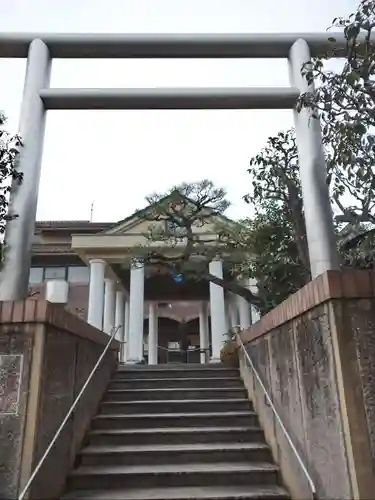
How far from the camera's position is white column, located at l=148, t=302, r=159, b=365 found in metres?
13.4

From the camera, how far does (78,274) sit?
14.3m

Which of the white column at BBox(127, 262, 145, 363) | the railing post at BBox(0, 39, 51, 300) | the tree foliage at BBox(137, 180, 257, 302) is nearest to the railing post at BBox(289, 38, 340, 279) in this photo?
the railing post at BBox(0, 39, 51, 300)

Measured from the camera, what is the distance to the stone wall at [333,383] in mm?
2182

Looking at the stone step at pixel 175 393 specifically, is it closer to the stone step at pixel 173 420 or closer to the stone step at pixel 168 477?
the stone step at pixel 173 420

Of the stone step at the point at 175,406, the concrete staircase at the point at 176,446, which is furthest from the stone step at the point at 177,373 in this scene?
the stone step at the point at 175,406

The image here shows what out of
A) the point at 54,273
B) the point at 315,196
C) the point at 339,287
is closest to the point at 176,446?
the point at 339,287

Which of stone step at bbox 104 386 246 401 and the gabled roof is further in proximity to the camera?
the gabled roof

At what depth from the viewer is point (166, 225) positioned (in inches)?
385

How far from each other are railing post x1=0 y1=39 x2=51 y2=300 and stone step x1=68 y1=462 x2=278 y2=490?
158 centimetres

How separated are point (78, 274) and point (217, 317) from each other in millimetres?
6080

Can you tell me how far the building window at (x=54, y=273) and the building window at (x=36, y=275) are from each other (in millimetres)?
167

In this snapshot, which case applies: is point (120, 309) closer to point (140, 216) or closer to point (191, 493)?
point (140, 216)

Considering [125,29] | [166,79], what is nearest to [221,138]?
[166,79]

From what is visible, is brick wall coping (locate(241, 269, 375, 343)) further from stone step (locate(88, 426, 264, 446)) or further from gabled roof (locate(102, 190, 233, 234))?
gabled roof (locate(102, 190, 233, 234))
